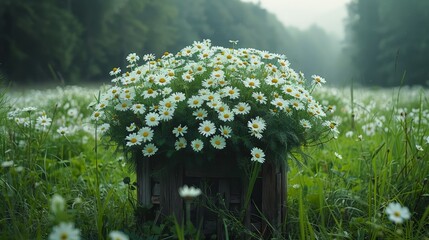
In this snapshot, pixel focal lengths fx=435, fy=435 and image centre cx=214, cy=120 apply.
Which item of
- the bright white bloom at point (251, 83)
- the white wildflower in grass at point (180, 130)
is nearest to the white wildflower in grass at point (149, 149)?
the white wildflower in grass at point (180, 130)

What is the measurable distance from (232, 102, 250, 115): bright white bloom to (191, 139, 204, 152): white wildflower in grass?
0.20m

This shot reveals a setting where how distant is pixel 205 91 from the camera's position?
191 centimetres

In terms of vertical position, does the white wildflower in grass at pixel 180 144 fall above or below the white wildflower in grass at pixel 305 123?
below

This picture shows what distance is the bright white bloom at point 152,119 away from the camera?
1833 millimetres

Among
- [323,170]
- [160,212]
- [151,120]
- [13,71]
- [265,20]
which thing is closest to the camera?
[151,120]

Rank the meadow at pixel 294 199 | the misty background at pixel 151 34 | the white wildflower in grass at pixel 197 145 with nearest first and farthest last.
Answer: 1. the white wildflower in grass at pixel 197 145
2. the meadow at pixel 294 199
3. the misty background at pixel 151 34

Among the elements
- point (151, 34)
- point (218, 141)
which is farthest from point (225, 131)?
point (151, 34)

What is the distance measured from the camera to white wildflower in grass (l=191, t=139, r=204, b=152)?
178 centimetres

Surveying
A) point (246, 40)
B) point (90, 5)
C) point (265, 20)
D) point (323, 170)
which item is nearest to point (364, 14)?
point (246, 40)

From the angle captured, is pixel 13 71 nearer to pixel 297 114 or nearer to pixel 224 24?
pixel 297 114

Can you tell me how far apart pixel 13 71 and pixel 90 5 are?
6.22 metres

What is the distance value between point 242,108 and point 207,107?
17 cm

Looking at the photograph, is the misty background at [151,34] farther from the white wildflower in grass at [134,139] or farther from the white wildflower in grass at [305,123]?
the white wildflower in grass at [134,139]

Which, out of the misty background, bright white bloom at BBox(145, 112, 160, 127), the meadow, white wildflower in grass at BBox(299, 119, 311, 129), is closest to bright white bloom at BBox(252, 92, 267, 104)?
white wildflower in grass at BBox(299, 119, 311, 129)
